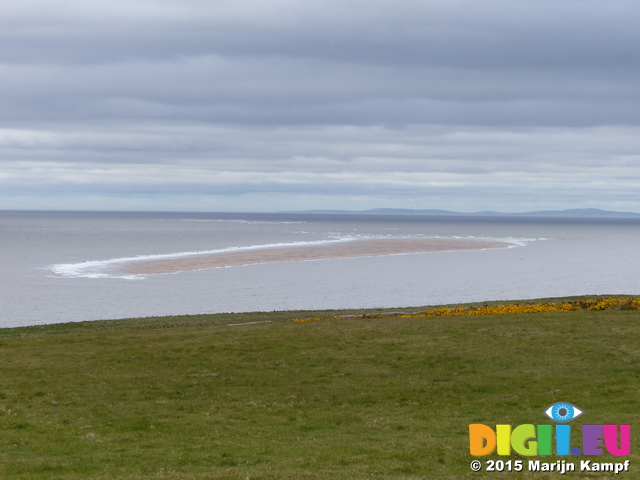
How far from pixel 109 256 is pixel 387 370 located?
392 feet

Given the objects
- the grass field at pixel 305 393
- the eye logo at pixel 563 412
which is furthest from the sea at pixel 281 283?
the eye logo at pixel 563 412

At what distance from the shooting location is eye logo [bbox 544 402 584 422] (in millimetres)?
19500

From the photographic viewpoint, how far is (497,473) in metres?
15.3

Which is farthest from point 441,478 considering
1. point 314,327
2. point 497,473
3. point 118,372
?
point 314,327

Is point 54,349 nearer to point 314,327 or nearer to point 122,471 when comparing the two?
point 314,327

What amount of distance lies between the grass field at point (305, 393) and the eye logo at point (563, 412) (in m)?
0.27

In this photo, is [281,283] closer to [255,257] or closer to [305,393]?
[255,257]

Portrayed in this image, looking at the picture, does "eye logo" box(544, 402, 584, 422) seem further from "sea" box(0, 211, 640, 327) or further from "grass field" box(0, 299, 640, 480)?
"sea" box(0, 211, 640, 327)

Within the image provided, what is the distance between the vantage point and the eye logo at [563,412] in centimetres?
1950

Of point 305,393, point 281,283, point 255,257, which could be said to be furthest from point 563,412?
point 255,257

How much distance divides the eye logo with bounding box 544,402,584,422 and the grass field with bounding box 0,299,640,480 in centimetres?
27

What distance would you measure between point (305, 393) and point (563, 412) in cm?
915
